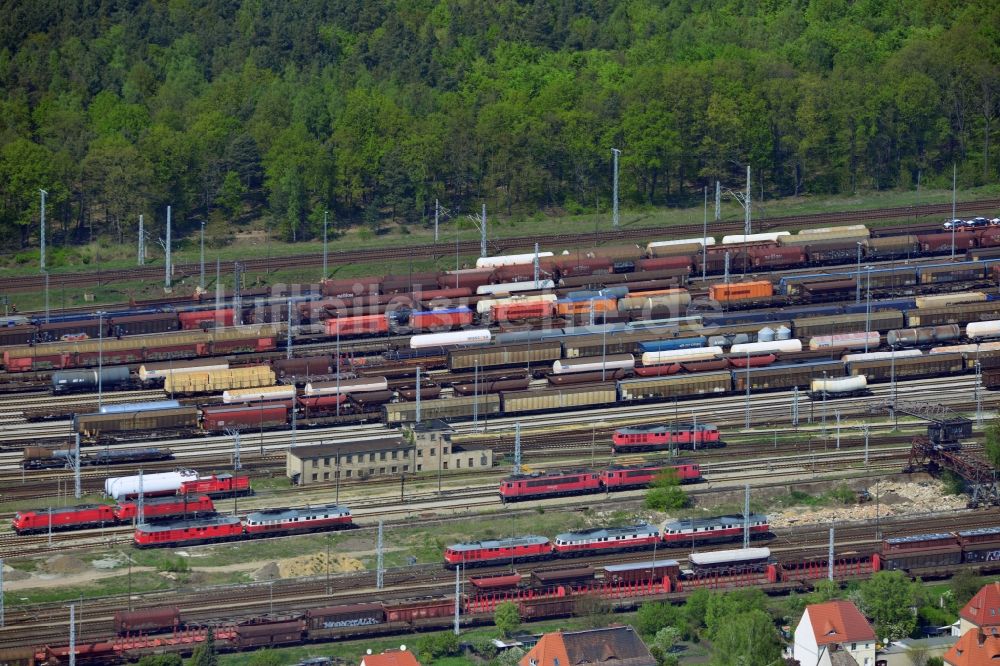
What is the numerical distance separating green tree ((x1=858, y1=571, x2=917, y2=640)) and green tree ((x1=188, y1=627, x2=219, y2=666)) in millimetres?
28798

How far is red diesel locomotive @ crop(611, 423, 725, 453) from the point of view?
132000mm

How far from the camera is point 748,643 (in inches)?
3959

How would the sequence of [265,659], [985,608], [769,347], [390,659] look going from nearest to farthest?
[390,659], [265,659], [985,608], [769,347]

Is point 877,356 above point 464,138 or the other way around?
the other way around

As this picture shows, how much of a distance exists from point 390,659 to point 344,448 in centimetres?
3486

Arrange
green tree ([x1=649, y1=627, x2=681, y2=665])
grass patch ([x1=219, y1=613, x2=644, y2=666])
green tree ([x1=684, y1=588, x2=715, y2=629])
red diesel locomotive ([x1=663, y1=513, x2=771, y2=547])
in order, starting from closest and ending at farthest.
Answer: green tree ([x1=649, y1=627, x2=681, y2=665])
grass patch ([x1=219, y1=613, x2=644, y2=666])
green tree ([x1=684, y1=588, x2=715, y2=629])
red diesel locomotive ([x1=663, y1=513, x2=771, y2=547])

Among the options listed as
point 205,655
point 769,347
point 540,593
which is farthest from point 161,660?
point 769,347

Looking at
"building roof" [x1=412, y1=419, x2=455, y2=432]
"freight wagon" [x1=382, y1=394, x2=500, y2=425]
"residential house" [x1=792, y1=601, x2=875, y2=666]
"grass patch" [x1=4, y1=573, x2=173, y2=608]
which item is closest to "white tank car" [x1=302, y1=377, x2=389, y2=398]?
"freight wagon" [x1=382, y1=394, x2=500, y2=425]

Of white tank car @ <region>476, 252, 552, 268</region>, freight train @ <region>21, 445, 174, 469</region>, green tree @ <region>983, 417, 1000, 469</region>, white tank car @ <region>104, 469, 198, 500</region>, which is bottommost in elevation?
white tank car @ <region>104, 469, 198, 500</region>

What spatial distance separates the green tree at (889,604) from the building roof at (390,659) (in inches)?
897

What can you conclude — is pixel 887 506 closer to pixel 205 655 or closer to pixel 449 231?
pixel 205 655

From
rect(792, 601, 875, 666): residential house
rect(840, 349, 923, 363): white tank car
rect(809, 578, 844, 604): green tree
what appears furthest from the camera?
rect(840, 349, 923, 363): white tank car

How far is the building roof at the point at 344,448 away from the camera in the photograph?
420 feet

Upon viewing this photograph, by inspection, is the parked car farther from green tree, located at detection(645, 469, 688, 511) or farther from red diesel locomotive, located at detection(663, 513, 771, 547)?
red diesel locomotive, located at detection(663, 513, 771, 547)
